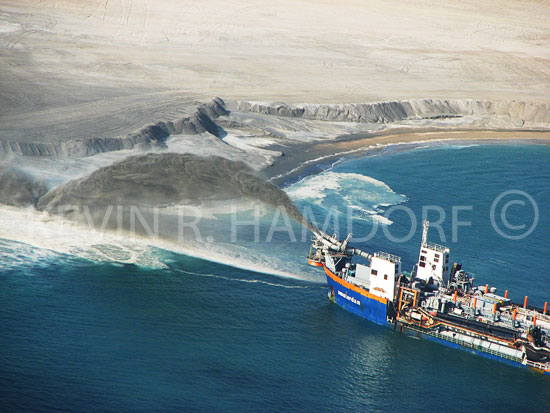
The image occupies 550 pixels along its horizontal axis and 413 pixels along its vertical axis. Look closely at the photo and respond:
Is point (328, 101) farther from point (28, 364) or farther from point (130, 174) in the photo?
point (28, 364)

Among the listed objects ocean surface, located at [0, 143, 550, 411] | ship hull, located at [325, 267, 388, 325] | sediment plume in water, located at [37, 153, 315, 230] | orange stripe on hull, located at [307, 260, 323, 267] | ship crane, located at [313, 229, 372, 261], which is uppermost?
sediment plume in water, located at [37, 153, 315, 230]

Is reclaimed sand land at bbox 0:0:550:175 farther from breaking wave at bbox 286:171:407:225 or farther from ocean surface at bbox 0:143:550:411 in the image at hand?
ocean surface at bbox 0:143:550:411

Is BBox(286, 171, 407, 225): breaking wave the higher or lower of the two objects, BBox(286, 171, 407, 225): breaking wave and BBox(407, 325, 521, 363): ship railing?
the higher

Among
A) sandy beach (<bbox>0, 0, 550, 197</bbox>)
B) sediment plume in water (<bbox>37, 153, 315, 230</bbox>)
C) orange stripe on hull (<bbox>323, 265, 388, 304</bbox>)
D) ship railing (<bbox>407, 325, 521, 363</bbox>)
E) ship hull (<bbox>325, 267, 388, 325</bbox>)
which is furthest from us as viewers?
sandy beach (<bbox>0, 0, 550, 197</bbox>)

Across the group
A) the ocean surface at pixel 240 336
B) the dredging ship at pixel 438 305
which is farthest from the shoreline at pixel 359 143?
the dredging ship at pixel 438 305

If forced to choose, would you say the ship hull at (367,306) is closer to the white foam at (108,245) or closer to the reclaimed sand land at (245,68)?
the white foam at (108,245)

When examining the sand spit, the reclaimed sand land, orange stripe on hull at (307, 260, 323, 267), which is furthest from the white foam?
the reclaimed sand land
